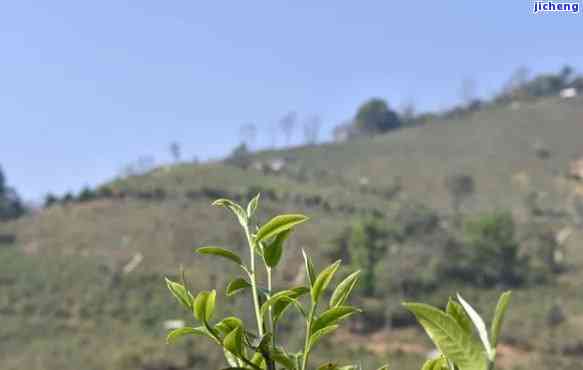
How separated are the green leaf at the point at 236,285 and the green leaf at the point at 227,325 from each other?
0.27ft

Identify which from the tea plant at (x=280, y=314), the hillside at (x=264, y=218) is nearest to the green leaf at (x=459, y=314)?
the tea plant at (x=280, y=314)

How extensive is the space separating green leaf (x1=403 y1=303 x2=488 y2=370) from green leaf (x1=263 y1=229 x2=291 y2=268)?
18 cm

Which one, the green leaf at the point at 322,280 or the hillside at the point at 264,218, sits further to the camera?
the hillside at the point at 264,218

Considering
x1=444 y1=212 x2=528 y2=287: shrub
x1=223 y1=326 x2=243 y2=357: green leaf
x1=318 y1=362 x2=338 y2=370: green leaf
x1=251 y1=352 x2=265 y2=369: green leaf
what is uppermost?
x1=223 y1=326 x2=243 y2=357: green leaf

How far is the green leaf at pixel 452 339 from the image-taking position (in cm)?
55

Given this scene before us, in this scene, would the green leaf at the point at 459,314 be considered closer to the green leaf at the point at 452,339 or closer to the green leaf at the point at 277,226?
the green leaf at the point at 452,339

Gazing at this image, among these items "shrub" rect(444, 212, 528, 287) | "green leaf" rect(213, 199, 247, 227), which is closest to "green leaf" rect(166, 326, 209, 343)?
"green leaf" rect(213, 199, 247, 227)

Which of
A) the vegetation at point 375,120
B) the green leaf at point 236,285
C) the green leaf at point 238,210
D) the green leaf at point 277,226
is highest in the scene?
the vegetation at point 375,120

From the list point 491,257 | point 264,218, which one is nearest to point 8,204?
point 264,218

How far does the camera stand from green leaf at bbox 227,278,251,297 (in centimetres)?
72

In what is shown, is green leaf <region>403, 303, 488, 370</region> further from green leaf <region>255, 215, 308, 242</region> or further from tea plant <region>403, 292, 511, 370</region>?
green leaf <region>255, 215, 308, 242</region>

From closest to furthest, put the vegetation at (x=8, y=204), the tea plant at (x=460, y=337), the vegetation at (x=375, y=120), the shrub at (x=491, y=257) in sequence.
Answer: the tea plant at (x=460, y=337) < the shrub at (x=491, y=257) < the vegetation at (x=8, y=204) < the vegetation at (x=375, y=120)

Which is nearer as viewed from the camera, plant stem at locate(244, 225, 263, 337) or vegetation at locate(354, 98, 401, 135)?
plant stem at locate(244, 225, 263, 337)

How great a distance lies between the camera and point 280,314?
0.71m
